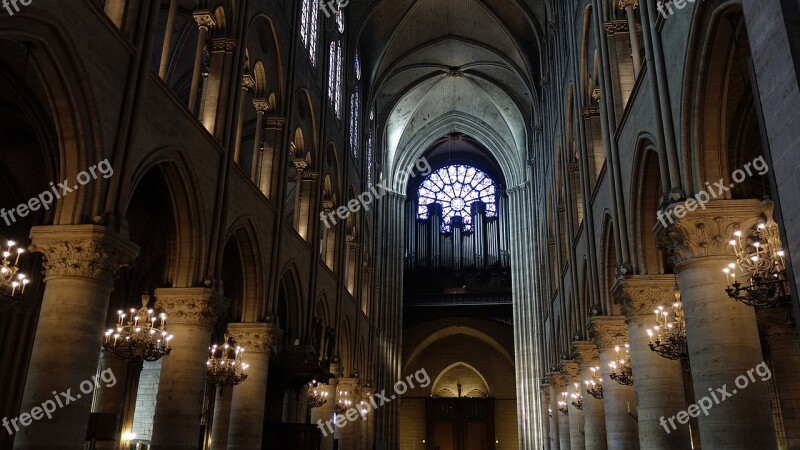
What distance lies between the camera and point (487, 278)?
144 feet

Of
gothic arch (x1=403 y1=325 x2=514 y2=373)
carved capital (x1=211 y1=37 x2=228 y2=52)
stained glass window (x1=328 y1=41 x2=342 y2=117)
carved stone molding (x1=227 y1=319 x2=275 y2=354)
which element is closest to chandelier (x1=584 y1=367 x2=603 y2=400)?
carved stone molding (x1=227 y1=319 x2=275 y2=354)

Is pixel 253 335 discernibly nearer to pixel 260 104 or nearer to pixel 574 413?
pixel 260 104

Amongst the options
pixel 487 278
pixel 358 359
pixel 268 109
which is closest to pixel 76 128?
pixel 268 109

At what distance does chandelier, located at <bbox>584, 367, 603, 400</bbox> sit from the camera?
697 inches

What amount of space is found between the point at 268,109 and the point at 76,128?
8.77 metres

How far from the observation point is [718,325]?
899cm

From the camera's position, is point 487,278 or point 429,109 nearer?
point 429,109

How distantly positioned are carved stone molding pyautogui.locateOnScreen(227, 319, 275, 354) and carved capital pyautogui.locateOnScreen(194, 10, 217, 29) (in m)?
6.97

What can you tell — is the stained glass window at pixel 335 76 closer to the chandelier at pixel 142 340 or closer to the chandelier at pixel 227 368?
the chandelier at pixel 227 368

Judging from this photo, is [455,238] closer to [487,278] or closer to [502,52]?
[487,278]

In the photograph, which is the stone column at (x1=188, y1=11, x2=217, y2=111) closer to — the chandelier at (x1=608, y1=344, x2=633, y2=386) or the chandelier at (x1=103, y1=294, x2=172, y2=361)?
the chandelier at (x1=103, y1=294, x2=172, y2=361)

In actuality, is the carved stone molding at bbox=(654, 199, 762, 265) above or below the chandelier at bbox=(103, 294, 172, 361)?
above

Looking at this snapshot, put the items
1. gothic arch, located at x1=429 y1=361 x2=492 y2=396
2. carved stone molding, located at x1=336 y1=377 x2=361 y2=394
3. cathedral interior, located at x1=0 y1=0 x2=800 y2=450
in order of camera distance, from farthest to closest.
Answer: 1. gothic arch, located at x1=429 y1=361 x2=492 y2=396
2. carved stone molding, located at x1=336 y1=377 x2=361 y2=394
3. cathedral interior, located at x1=0 y1=0 x2=800 y2=450

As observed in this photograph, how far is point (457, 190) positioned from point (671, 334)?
35.9m
